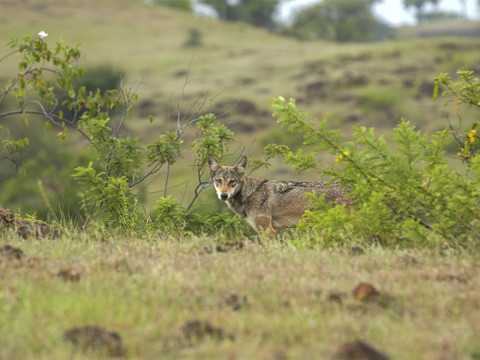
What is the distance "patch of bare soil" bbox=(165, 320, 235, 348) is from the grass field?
1 centimetres

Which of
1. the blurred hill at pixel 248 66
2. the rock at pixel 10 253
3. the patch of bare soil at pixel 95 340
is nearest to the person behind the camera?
the patch of bare soil at pixel 95 340

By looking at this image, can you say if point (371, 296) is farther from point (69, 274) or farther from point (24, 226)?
point (24, 226)

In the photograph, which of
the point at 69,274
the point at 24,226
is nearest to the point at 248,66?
the point at 24,226

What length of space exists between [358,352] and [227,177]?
6.87m

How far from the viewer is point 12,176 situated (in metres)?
29.4

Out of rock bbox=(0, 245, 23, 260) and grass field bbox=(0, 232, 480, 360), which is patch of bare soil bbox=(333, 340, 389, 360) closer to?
grass field bbox=(0, 232, 480, 360)

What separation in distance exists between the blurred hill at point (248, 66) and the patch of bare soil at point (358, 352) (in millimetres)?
27300

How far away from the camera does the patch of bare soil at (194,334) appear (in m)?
4.47

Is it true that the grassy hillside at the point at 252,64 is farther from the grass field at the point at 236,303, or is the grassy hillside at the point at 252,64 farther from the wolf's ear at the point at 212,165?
the grass field at the point at 236,303

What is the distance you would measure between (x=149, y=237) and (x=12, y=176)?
888 inches

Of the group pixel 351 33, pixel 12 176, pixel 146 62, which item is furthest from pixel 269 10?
pixel 12 176

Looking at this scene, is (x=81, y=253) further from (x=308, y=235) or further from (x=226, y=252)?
(x=308, y=235)

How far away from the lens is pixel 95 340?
4.41 metres

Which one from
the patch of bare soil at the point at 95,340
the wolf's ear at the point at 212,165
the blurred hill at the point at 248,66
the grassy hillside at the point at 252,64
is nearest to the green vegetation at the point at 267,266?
the patch of bare soil at the point at 95,340
